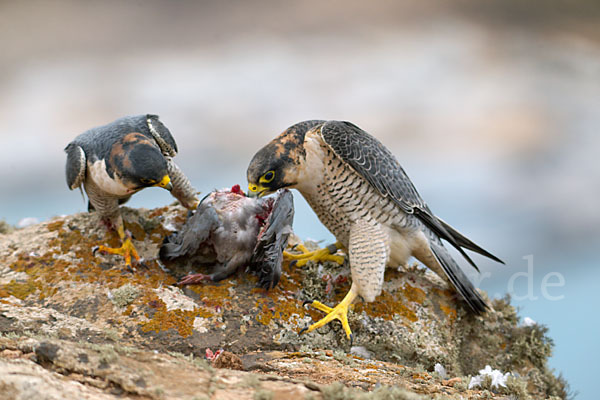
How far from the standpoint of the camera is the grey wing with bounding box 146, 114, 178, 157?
5055 mm

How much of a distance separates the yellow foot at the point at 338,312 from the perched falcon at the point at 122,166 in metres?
1.75

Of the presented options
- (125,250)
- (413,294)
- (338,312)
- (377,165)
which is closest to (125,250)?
(125,250)

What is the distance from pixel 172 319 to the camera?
407 cm

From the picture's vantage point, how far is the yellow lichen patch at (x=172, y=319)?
399 cm

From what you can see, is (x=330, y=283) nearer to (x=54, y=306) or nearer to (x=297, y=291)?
(x=297, y=291)

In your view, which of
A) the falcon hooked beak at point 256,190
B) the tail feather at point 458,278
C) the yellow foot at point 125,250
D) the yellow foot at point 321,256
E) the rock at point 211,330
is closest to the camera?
the rock at point 211,330

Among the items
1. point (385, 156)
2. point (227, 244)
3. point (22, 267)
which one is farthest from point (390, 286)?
point (22, 267)

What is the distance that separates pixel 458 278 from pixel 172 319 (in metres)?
2.86

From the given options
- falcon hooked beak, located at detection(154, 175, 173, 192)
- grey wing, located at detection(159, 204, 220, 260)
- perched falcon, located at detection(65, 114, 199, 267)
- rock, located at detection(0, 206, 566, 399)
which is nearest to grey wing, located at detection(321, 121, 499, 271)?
rock, located at detection(0, 206, 566, 399)

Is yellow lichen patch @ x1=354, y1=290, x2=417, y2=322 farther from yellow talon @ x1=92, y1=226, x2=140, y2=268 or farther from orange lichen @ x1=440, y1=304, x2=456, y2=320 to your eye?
yellow talon @ x1=92, y1=226, x2=140, y2=268

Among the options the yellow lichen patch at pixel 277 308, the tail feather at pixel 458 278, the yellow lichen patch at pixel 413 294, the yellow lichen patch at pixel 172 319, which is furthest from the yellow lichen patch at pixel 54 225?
the tail feather at pixel 458 278

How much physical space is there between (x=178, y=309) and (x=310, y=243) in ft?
7.61

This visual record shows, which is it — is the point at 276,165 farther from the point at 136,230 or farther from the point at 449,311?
the point at 449,311

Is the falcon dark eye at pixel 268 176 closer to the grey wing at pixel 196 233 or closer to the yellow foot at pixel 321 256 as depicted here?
the grey wing at pixel 196 233
